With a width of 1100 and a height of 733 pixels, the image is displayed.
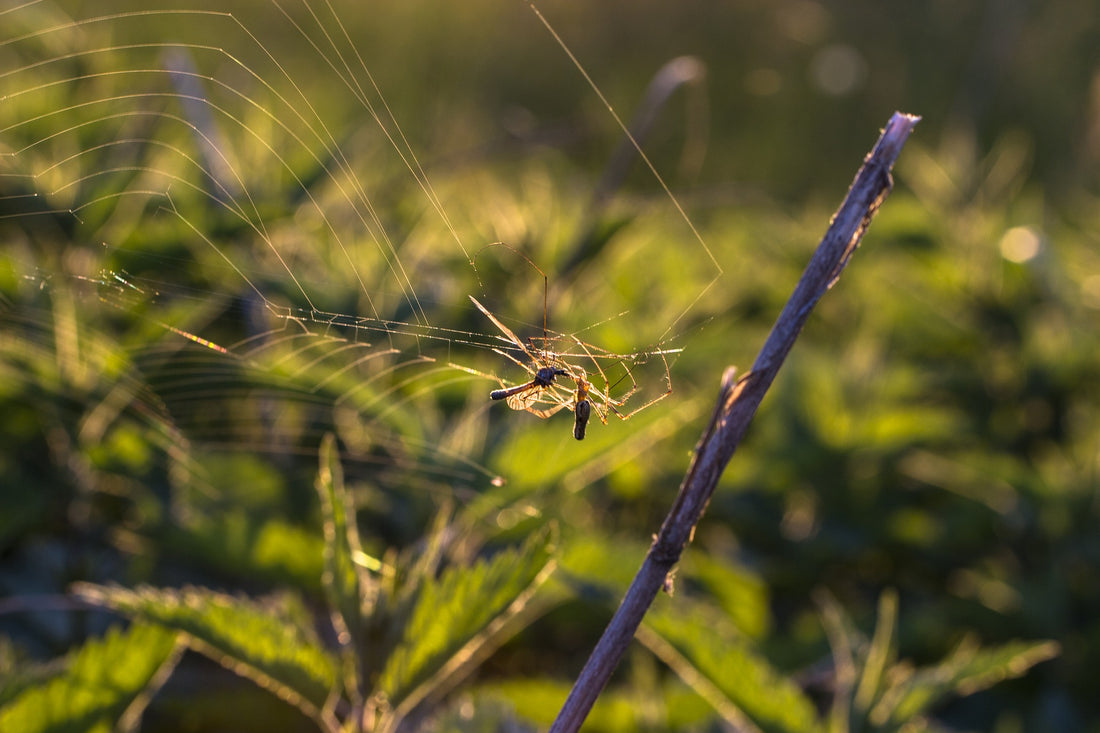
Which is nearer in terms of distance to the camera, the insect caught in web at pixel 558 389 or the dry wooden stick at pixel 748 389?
the dry wooden stick at pixel 748 389

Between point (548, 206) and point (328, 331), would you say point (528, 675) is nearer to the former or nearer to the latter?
point (328, 331)

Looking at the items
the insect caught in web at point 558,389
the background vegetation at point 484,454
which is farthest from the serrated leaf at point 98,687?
the insect caught in web at point 558,389

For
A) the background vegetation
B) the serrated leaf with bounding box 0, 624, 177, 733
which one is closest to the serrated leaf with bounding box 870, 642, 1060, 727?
the background vegetation

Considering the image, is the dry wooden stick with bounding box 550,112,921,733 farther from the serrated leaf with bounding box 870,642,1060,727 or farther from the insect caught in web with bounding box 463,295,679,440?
the serrated leaf with bounding box 870,642,1060,727

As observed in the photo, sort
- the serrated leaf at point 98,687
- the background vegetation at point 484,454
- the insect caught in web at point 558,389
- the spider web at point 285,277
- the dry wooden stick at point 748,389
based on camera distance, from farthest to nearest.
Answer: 1. the spider web at point 285,277
2. the background vegetation at point 484,454
3. the serrated leaf at point 98,687
4. the insect caught in web at point 558,389
5. the dry wooden stick at point 748,389

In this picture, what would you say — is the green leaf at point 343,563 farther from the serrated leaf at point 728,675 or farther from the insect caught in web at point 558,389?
the serrated leaf at point 728,675

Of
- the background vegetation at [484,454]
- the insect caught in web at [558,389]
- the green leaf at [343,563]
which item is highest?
the insect caught in web at [558,389]
